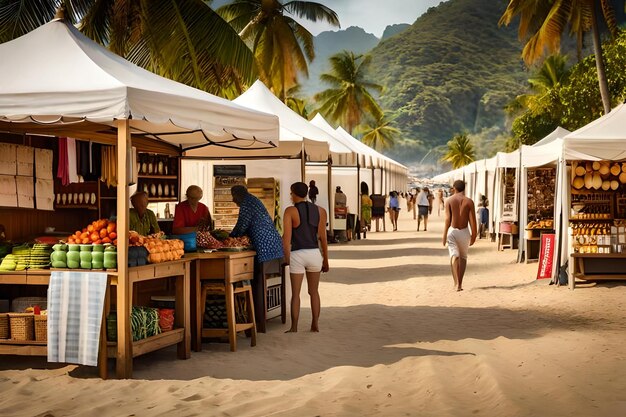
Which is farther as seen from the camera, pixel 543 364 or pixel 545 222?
pixel 545 222

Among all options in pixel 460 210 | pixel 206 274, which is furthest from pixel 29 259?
pixel 460 210

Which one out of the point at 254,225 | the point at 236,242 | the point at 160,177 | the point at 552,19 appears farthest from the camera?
the point at 552,19

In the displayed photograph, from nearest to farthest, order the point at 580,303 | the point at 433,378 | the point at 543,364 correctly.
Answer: the point at 433,378, the point at 543,364, the point at 580,303

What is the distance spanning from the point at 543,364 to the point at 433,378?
1.23 m

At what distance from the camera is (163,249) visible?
7742 millimetres

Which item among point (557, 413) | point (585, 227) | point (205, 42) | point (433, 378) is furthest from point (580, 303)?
point (205, 42)

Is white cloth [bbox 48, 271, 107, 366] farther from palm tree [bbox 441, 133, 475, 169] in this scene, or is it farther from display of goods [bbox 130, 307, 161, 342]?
palm tree [bbox 441, 133, 475, 169]

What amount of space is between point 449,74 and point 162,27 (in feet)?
506

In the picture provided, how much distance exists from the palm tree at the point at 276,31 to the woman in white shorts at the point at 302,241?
2262cm

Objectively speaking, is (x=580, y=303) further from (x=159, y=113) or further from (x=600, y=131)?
(x=159, y=113)

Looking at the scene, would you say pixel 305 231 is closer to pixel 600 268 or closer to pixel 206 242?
pixel 206 242

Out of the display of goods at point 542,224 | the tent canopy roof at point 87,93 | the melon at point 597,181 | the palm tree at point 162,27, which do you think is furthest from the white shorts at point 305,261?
the palm tree at point 162,27

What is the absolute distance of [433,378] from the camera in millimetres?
7082

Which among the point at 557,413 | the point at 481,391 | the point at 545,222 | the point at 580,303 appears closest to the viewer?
the point at 557,413
